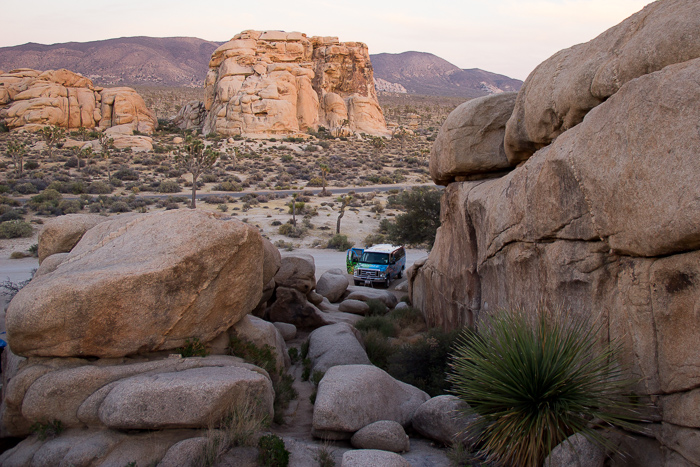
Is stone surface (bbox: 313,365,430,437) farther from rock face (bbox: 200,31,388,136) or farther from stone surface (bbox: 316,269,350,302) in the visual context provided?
rock face (bbox: 200,31,388,136)

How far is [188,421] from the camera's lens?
6699mm

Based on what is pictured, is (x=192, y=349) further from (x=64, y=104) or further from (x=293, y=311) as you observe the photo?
(x=64, y=104)

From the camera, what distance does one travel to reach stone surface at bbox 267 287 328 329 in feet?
48.7

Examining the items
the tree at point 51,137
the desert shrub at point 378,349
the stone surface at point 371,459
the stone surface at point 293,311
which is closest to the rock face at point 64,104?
the tree at point 51,137

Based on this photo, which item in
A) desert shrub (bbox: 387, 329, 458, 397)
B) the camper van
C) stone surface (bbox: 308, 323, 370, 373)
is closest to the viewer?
desert shrub (bbox: 387, 329, 458, 397)

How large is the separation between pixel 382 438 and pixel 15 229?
27.6 metres

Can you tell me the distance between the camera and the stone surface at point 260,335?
970 cm

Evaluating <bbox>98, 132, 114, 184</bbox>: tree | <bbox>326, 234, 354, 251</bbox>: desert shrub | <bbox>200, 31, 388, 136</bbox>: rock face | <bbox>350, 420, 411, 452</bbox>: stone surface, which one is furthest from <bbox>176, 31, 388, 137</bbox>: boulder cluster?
<bbox>350, 420, 411, 452</bbox>: stone surface

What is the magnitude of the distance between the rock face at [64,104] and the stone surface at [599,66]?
66160 millimetres

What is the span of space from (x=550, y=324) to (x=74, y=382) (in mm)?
6710

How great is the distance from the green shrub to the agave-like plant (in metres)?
2.57

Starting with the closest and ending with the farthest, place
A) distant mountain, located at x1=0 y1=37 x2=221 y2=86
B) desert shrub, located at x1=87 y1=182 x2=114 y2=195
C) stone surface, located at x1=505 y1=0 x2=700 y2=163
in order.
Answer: stone surface, located at x1=505 y1=0 x2=700 y2=163
desert shrub, located at x1=87 y1=182 x2=114 y2=195
distant mountain, located at x1=0 y1=37 x2=221 y2=86

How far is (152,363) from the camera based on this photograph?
7867mm

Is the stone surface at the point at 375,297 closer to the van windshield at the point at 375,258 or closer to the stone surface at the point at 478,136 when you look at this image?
the van windshield at the point at 375,258
